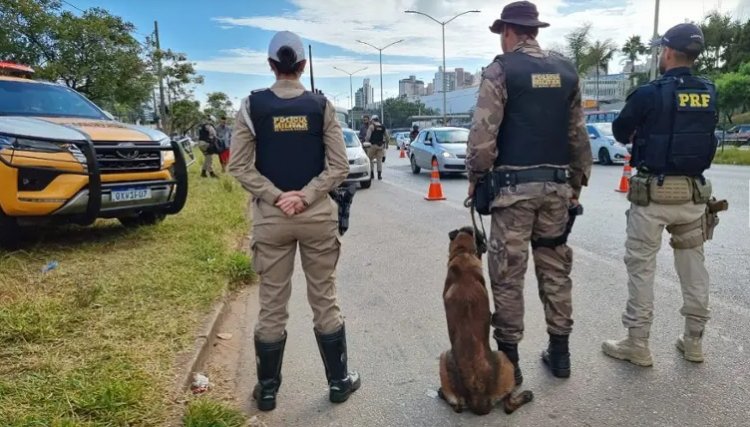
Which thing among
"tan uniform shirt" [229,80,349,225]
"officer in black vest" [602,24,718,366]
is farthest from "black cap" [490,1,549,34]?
"tan uniform shirt" [229,80,349,225]

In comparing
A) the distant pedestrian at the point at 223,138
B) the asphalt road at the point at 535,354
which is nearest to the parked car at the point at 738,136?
the distant pedestrian at the point at 223,138

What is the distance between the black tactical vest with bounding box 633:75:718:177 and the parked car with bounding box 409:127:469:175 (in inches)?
423

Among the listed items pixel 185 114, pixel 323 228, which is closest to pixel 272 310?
pixel 323 228

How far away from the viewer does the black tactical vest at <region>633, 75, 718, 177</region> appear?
3.07 meters

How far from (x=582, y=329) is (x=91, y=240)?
5587mm

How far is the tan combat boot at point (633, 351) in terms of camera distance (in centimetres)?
324

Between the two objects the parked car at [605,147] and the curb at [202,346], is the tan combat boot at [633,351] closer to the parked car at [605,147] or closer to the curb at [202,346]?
the curb at [202,346]

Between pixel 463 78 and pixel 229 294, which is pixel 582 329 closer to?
pixel 229 294

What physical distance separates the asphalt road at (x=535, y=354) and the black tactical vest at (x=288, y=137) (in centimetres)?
127

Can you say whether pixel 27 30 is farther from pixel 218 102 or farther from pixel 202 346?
pixel 218 102

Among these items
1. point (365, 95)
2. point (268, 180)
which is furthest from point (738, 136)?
point (365, 95)

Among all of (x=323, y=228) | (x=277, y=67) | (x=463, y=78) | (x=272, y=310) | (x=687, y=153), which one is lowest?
(x=272, y=310)

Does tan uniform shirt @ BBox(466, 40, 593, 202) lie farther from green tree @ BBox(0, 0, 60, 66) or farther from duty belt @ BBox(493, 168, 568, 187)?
green tree @ BBox(0, 0, 60, 66)

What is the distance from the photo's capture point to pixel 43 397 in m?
2.72
